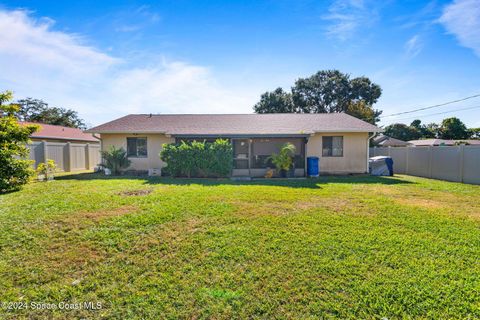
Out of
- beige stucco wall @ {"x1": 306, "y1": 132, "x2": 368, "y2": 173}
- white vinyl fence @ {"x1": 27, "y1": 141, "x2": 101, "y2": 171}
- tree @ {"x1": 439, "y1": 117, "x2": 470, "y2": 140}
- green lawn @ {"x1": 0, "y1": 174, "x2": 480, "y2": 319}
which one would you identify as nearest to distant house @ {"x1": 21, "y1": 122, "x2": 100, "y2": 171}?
white vinyl fence @ {"x1": 27, "y1": 141, "x2": 101, "y2": 171}

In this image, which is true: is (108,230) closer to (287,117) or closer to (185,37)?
(185,37)

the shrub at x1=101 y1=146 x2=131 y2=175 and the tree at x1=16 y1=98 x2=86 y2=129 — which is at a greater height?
the tree at x1=16 y1=98 x2=86 y2=129

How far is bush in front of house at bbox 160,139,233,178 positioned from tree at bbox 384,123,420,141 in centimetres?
3460

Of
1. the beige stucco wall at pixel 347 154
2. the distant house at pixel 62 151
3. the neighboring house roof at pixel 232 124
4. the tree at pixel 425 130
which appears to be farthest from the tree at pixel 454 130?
the distant house at pixel 62 151

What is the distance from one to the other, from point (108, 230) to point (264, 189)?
4945 millimetres

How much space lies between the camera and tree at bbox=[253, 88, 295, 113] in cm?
3231

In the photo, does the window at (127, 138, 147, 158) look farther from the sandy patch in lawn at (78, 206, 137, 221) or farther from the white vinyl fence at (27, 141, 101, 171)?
the sandy patch in lawn at (78, 206, 137, 221)

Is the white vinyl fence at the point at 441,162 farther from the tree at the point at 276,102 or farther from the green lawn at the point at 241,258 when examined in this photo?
the tree at the point at 276,102

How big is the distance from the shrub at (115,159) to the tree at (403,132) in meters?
37.8

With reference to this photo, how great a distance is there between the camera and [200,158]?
10422mm

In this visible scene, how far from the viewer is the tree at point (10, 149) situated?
7.01 m

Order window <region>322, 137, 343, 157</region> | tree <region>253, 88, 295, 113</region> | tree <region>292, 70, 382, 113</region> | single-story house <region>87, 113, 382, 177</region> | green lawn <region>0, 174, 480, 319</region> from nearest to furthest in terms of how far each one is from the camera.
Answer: green lawn <region>0, 174, 480, 319</region> < single-story house <region>87, 113, 382, 177</region> < window <region>322, 137, 343, 157</region> < tree <region>292, 70, 382, 113</region> < tree <region>253, 88, 295, 113</region>

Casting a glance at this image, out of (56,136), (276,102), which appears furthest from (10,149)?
(276,102)

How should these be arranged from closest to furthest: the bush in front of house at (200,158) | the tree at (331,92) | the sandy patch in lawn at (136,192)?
the sandy patch in lawn at (136,192), the bush in front of house at (200,158), the tree at (331,92)
